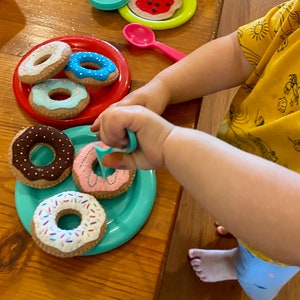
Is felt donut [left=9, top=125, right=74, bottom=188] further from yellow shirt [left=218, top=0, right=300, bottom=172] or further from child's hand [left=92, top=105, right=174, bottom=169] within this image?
yellow shirt [left=218, top=0, right=300, bottom=172]

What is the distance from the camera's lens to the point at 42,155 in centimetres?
59

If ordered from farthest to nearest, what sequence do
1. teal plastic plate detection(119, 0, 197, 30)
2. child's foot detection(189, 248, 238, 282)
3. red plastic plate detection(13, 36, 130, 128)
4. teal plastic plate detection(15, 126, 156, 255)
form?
child's foot detection(189, 248, 238, 282), teal plastic plate detection(119, 0, 197, 30), red plastic plate detection(13, 36, 130, 128), teal plastic plate detection(15, 126, 156, 255)

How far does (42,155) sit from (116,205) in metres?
0.13

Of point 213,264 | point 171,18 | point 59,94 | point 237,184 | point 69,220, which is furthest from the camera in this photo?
point 213,264

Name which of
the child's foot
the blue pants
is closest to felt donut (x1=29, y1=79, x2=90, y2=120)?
the blue pants

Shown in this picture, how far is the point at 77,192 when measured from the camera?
0.54 meters

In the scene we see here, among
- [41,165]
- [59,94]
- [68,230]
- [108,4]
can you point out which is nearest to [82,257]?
[68,230]

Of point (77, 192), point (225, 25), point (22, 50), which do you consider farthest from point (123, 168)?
point (225, 25)

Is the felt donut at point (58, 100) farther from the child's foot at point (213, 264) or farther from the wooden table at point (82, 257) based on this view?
the child's foot at point (213, 264)

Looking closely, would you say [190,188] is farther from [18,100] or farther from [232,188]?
[18,100]

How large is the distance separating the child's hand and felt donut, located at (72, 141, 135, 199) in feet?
0.11

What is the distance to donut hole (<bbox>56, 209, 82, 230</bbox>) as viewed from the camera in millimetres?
528

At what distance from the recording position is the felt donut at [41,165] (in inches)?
21.4

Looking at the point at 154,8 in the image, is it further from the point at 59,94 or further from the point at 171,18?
the point at 59,94
